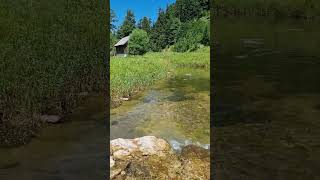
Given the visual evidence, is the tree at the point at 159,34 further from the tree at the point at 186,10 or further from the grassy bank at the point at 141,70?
the grassy bank at the point at 141,70

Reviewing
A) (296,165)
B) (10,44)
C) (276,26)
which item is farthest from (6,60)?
(276,26)

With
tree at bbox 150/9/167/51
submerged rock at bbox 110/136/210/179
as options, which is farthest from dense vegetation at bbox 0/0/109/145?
tree at bbox 150/9/167/51

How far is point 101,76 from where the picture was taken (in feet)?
55.2

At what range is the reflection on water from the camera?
372 inches

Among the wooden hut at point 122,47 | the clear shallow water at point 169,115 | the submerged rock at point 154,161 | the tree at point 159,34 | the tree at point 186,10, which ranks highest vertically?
the tree at point 186,10

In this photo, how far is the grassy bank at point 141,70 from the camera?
17.7m

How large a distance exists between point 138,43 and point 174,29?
5.38m

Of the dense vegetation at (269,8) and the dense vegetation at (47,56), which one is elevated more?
the dense vegetation at (269,8)

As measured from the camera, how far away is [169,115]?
48.5 ft

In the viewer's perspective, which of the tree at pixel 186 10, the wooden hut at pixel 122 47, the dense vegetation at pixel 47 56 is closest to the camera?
the dense vegetation at pixel 47 56

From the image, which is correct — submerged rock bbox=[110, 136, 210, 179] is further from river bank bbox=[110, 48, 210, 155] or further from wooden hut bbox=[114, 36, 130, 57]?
wooden hut bbox=[114, 36, 130, 57]

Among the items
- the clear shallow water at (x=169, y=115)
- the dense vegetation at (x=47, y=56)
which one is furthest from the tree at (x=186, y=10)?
the dense vegetation at (x=47, y=56)

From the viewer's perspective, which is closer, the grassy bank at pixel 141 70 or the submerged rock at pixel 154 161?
the submerged rock at pixel 154 161

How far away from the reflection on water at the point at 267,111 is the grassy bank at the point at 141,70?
2721 mm
